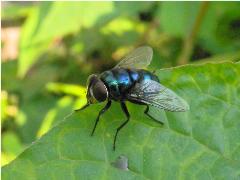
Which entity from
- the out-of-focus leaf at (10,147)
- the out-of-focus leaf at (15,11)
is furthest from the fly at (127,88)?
the out-of-focus leaf at (15,11)

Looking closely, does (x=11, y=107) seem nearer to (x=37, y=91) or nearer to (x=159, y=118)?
(x=37, y=91)

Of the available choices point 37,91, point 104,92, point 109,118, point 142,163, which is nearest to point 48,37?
point 37,91

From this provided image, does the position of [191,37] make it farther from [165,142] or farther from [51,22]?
[165,142]

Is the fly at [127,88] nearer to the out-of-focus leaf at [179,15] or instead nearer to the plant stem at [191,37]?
the plant stem at [191,37]

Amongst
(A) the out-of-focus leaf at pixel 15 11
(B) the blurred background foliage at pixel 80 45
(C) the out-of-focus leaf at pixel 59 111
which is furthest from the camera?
(A) the out-of-focus leaf at pixel 15 11

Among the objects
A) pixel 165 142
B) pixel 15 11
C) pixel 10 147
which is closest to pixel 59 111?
pixel 10 147

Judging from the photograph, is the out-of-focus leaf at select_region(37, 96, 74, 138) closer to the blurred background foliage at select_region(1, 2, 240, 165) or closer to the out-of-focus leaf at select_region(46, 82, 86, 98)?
the blurred background foliage at select_region(1, 2, 240, 165)

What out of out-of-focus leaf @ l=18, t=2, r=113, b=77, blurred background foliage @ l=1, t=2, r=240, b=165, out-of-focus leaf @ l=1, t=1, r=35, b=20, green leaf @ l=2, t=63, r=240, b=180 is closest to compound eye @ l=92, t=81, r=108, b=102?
green leaf @ l=2, t=63, r=240, b=180
